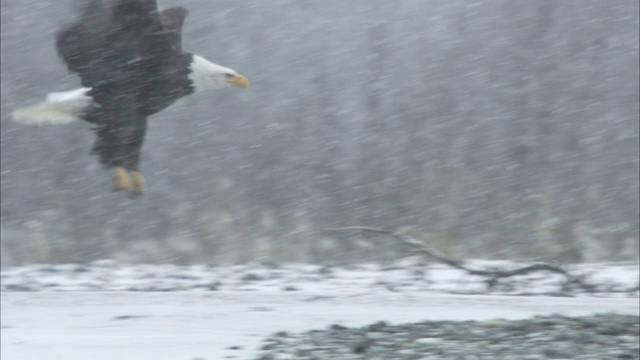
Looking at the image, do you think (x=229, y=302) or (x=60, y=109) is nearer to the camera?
(x=60, y=109)

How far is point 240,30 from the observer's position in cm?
636

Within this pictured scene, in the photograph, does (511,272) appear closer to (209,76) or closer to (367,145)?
(367,145)

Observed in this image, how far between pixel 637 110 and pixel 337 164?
1.92 metres

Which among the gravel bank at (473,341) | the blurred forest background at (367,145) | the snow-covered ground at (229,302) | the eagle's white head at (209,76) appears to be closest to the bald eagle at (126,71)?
the eagle's white head at (209,76)

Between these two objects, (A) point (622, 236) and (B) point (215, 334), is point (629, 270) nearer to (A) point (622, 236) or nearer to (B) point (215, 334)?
(A) point (622, 236)

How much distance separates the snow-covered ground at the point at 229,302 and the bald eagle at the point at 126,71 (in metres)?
0.74

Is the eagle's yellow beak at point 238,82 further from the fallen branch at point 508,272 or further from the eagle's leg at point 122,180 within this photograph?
the fallen branch at point 508,272

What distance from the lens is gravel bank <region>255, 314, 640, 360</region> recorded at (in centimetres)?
394

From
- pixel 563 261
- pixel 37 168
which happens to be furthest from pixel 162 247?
pixel 563 261

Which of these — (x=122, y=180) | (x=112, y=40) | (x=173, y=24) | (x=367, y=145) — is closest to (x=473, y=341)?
(x=122, y=180)

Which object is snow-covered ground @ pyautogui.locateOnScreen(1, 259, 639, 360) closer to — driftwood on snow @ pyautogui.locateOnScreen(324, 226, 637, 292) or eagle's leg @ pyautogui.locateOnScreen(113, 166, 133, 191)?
driftwood on snow @ pyautogui.locateOnScreen(324, 226, 637, 292)

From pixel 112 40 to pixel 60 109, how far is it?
1.51 feet

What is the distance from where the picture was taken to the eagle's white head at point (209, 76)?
12.8ft

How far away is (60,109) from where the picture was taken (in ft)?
13.4
